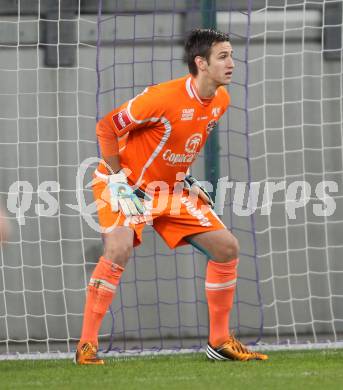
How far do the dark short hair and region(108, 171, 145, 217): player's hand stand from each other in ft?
2.56

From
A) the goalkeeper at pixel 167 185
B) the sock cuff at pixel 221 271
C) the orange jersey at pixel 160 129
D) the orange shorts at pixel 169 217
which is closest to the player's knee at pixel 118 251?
the goalkeeper at pixel 167 185

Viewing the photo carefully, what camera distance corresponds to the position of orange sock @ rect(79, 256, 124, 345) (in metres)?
6.66

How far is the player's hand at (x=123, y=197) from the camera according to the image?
21.7ft

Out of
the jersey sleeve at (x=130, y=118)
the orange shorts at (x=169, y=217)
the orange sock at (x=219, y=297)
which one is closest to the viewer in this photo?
the jersey sleeve at (x=130, y=118)

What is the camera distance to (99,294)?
6.69 metres

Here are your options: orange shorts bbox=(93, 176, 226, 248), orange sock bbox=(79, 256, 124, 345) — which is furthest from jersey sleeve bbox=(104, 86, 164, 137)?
orange sock bbox=(79, 256, 124, 345)

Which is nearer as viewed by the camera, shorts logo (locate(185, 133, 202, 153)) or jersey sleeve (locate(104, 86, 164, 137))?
jersey sleeve (locate(104, 86, 164, 137))

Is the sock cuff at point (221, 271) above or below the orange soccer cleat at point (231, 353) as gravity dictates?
above

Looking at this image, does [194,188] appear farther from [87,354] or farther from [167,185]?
[87,354]

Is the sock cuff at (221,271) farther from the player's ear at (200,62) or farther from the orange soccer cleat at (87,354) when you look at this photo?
the player's ear at (200,62)

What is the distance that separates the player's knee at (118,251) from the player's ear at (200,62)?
44.2 inches

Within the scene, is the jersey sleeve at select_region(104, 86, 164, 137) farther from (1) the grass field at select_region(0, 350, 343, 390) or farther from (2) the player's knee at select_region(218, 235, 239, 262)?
(1) the grass field at select_region(0, 350, 343, 390)

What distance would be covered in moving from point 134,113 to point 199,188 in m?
0.65

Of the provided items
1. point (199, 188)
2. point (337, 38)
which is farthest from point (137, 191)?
point (337, 38)
